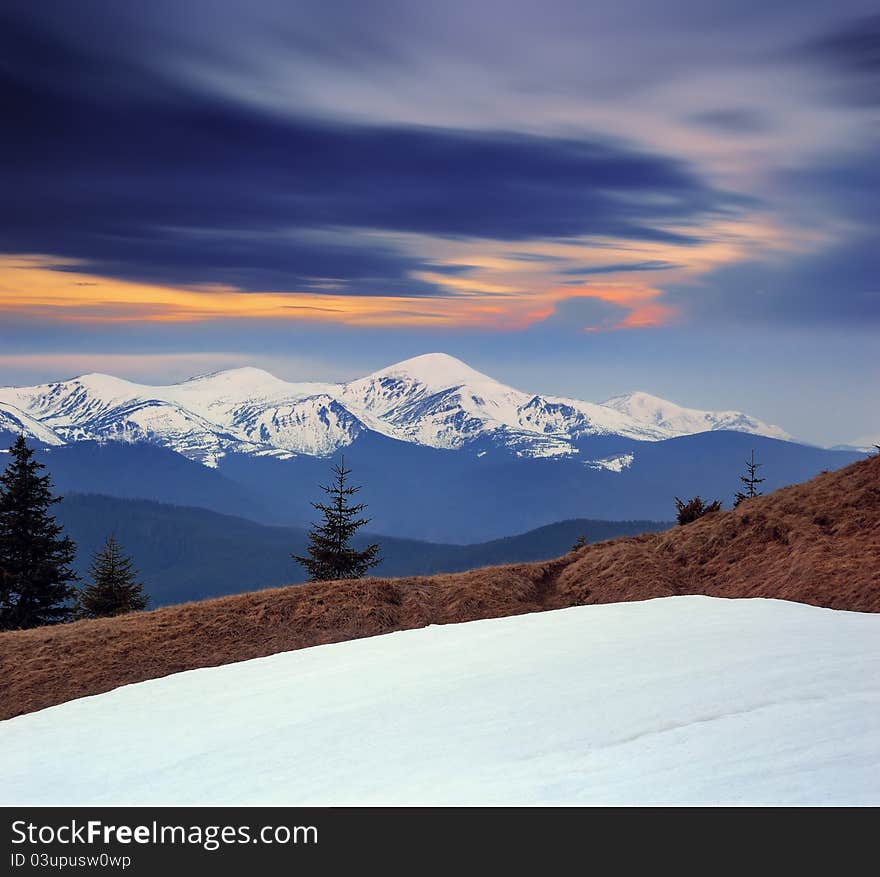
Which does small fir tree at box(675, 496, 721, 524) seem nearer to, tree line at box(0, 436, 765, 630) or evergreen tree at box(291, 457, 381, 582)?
tree line at box(0, 436, 765, 630)

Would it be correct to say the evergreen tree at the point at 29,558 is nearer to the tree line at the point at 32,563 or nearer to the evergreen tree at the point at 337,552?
the tree line at the point at 32,563

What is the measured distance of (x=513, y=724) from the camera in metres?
9.50

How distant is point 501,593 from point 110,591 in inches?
1078

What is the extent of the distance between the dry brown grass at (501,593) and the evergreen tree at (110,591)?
22.4 meters

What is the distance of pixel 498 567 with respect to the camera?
65.6 feet

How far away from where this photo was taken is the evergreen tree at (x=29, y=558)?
34.9 m

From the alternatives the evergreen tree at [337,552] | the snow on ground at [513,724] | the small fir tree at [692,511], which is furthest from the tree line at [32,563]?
the small fir tree at [692,511]

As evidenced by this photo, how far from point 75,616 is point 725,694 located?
3456 cm

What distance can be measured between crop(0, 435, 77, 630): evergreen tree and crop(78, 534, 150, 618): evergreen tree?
7.59 feet

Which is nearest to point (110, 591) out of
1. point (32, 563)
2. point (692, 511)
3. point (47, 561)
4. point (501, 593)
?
point (47, 561)

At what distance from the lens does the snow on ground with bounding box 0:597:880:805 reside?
7742 millimetres

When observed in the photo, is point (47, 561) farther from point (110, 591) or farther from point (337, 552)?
point (337, 552)
